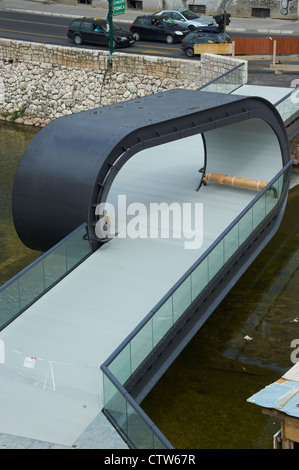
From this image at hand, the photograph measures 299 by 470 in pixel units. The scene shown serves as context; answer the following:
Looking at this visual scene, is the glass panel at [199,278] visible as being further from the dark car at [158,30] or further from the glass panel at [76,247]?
the dark car at [158,30]

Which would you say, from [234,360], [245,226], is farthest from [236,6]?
[234,360]

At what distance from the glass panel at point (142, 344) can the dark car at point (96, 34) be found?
82.3 feet

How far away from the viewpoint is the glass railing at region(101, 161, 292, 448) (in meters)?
11.1

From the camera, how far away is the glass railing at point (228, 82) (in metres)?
24.9

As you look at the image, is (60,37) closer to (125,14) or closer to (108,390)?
(125,14)

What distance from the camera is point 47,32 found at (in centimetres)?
4009

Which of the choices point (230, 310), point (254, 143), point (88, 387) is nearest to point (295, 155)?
point (254, 143)

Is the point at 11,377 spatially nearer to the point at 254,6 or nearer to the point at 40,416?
the point at 40,416

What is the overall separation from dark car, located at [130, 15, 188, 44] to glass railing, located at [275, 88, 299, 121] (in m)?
14.7

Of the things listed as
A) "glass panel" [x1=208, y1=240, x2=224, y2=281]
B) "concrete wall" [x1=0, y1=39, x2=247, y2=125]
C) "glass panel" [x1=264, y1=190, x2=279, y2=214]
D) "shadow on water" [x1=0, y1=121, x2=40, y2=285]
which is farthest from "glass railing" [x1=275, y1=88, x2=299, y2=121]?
"glass panel" [x1=208, y1=240, x2=224, y2=281]

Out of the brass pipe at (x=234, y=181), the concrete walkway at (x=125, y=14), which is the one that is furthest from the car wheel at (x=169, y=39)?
the brass pipe at (x=234, y=181)

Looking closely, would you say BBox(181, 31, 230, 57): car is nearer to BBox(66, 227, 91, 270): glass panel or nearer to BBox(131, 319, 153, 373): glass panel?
BBox(66, 227, 91, 270): glass panel

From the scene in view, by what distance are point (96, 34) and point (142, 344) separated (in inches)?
1022

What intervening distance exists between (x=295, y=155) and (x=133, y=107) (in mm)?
12137
